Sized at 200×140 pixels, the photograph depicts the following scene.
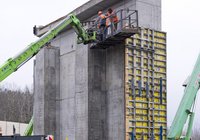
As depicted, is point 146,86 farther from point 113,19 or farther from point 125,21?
point 113,19

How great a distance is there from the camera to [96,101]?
2297cm

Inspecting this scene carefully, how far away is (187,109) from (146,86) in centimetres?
850

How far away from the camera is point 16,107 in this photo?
8481cm

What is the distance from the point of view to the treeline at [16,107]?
3204 inches

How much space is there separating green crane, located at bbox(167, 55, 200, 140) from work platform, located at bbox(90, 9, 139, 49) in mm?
6636

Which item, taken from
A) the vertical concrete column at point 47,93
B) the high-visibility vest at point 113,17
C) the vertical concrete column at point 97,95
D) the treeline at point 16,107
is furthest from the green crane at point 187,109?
the treeline at point 16,107

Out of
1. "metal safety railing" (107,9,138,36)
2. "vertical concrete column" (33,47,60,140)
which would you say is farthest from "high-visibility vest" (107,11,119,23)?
"vertical concrete column" (33,47,60,140)

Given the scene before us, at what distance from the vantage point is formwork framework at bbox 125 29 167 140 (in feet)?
70.8

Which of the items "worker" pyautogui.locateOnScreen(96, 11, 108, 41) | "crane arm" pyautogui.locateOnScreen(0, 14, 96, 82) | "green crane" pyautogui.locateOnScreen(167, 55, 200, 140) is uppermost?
"worker" pyautogui.locateOnScreen(96, 11, 108, 41)

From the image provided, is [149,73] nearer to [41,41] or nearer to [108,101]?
[108,101]

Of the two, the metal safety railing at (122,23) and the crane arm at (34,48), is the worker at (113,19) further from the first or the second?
the crane arm at (34,48)

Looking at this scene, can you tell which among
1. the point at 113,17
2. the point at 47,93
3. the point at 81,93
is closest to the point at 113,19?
the point at 113,17

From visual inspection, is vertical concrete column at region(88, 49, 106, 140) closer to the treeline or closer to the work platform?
the work platform

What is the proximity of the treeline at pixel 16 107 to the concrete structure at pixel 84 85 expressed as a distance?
53.7 meters
